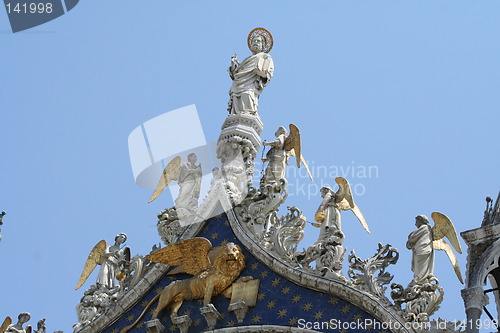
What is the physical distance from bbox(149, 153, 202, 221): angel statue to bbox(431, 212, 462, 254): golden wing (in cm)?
510

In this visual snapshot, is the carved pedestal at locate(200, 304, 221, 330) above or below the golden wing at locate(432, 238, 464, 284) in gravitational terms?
below

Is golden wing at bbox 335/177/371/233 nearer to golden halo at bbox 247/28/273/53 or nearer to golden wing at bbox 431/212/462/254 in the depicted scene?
golden wing at bbox 431/212/462/254

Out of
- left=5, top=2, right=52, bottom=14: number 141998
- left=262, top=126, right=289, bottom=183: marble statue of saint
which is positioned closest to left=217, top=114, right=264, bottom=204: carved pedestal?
left=262, top=126, right=289, bottom=183: marble statue of saint

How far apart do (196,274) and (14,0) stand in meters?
6.03

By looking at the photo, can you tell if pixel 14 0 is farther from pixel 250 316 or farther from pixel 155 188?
pixel 250 316

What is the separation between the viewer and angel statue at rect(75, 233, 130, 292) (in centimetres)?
2531

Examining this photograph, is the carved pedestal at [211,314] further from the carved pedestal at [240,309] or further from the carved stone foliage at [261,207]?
the carved stone foliage at [261,207]

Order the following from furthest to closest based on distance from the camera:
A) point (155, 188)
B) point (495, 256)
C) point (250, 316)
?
point (155, 188), point (250, 316), point (495, 256)

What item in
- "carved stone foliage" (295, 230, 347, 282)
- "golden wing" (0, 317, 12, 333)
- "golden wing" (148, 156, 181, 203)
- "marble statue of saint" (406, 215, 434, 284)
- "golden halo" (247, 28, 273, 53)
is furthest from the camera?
"golden halo" (247, 28, 273, 53)

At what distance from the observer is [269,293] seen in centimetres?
2319

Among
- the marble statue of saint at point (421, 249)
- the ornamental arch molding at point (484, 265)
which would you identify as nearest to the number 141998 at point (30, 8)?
the marble statue of saint at point (421, 249)

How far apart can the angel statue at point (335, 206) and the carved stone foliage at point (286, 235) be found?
35 centimetres

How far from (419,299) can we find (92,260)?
736 centimetres

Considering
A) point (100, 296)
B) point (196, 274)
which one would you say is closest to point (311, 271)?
point (196, 274)
